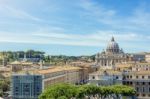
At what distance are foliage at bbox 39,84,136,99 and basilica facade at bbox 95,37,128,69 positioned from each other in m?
46.6

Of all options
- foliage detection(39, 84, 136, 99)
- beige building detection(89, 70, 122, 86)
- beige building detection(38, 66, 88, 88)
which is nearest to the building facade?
beige building detection(38, 66, 88, 88)

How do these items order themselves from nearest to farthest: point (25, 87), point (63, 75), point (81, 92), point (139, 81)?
point (81, 92) < point (25, 87) < point (139, 81) < point (63, 75)

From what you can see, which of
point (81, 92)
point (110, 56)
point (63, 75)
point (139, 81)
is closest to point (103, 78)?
point (139, 81)

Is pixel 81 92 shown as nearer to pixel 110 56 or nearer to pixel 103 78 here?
pixel 103 78

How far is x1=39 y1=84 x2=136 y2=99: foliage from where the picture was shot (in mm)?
40875

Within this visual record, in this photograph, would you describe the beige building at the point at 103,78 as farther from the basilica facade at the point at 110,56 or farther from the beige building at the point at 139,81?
the basilica facade at the point at 110,56

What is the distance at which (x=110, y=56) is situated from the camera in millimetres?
95688

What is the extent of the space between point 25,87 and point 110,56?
49.3 meters

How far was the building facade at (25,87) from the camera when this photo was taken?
47.9m

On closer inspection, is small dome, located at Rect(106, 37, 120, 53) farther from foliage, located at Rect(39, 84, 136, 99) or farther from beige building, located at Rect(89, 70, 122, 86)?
foliage, located at Rect(39, 84, 136, 99)

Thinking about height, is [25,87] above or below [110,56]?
below

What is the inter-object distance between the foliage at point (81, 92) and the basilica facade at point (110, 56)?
46.6 m

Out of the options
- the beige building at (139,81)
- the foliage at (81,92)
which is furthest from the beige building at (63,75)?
the beige building at (139,81)

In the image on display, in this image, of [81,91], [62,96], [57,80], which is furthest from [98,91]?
[57,80]
